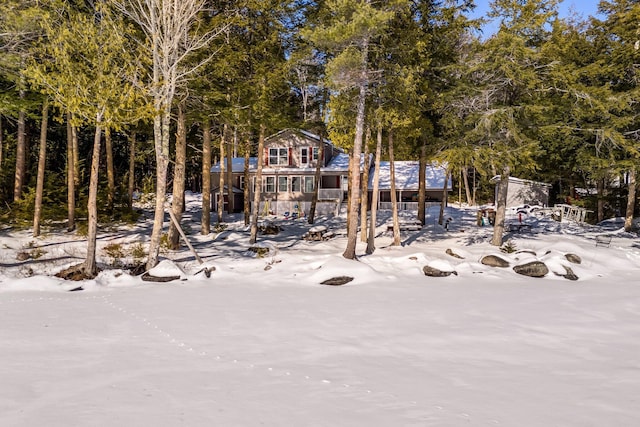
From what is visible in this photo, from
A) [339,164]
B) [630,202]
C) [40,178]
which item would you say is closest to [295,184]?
[339,164]

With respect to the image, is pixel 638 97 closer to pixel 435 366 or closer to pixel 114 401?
pixel 435 366

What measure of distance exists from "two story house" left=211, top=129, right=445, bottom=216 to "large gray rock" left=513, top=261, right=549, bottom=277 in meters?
19.3

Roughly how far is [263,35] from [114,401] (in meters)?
16.8

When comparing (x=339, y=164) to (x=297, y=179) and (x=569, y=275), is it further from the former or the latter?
(x=569, y=275)

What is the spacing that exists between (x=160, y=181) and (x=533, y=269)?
12502mm

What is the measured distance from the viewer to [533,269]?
13.5 metres

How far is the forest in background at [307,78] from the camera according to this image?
12.9 metres

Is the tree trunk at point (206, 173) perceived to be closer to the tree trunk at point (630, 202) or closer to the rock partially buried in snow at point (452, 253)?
the rock partially buried in snow at point (452, 253)

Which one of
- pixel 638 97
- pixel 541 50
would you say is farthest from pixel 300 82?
pixel 638 97

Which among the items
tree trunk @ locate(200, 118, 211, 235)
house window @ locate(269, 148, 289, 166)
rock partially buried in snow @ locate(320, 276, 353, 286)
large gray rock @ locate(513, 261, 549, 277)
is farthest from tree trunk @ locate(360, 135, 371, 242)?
house window @ locate(269, 148, 289, 166)

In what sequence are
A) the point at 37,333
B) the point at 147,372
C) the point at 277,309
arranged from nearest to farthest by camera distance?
1. the point at 147,372
2. the point at 37,333
3. the point at 277,309

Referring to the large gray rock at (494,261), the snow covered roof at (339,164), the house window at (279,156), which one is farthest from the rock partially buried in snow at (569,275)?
the house window at (279,156)

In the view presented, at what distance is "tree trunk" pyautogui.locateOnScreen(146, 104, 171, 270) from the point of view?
13328 mm

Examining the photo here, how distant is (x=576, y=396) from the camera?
4590 millimetres
